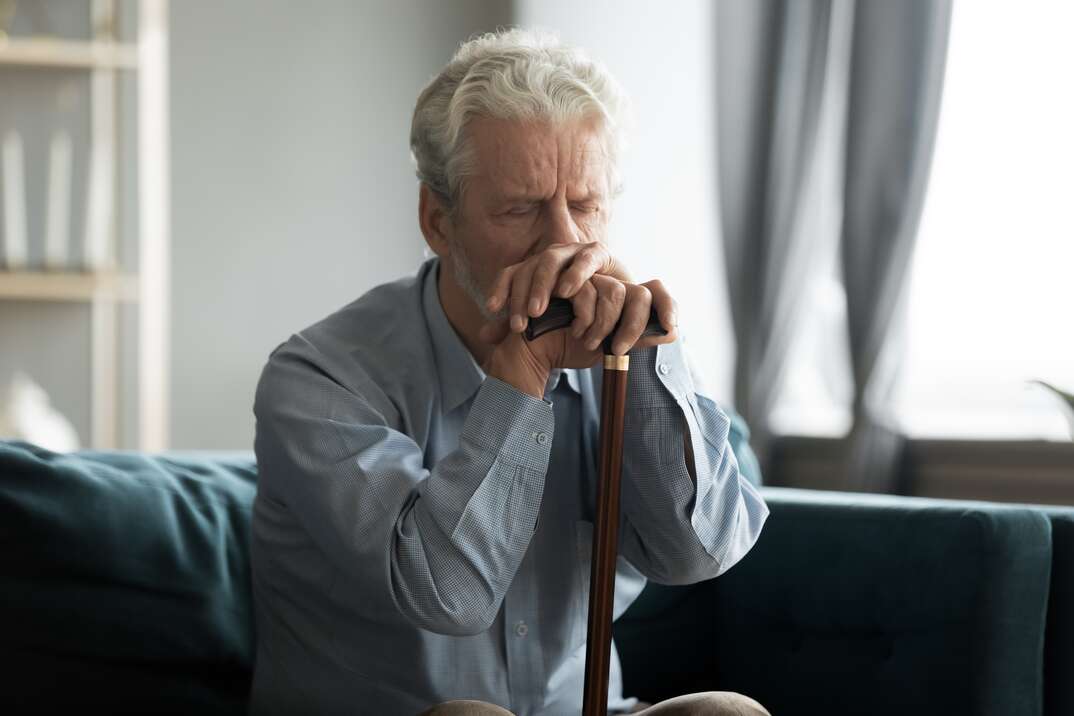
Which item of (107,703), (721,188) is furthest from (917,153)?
(107,703)

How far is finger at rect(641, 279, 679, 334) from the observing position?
127 centimetres

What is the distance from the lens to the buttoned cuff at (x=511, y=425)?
1261 millimetres

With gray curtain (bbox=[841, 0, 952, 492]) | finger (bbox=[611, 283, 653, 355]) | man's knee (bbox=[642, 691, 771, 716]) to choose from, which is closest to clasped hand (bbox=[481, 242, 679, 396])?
finger (bbox=[611, 283, 653, 355])

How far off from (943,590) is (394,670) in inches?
28.1

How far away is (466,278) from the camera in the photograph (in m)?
1.47

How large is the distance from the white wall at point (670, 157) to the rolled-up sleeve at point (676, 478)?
2.07 meters

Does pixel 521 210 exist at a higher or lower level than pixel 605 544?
higher

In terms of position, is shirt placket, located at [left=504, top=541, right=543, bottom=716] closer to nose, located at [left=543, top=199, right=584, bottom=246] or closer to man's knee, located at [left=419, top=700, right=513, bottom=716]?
man's knee, located at [left=419, top=700, right=513, bottom=716]

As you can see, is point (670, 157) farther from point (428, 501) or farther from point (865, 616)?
point (428, 501)

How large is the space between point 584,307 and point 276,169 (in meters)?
2.78

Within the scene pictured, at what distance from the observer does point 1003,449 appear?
9.12 ft

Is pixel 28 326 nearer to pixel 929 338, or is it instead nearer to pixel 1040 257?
pixel 929 338

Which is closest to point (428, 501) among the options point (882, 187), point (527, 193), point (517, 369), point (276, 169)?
point (517, 369)

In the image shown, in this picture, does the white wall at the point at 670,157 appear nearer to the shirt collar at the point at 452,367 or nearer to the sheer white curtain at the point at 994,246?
the sheer white curtain at the point at 994,246
